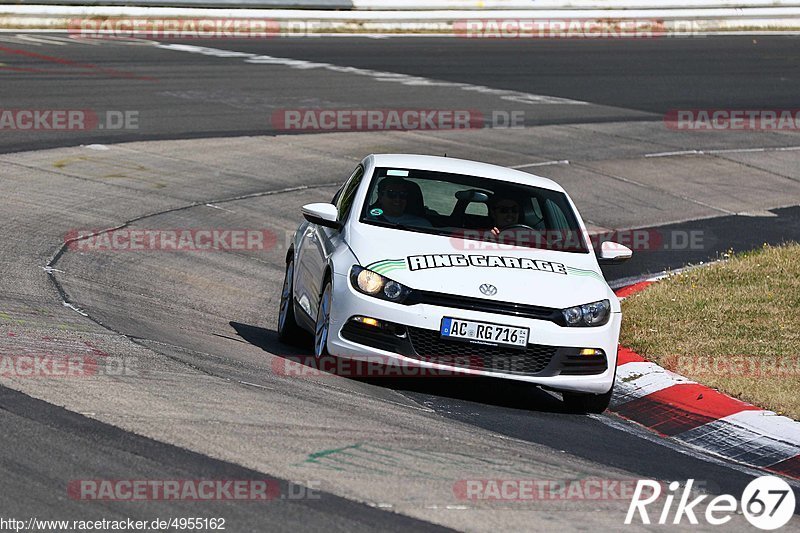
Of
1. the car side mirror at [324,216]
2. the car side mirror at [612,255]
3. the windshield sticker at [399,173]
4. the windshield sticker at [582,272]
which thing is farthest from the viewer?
the windshield sticker at [399,173]

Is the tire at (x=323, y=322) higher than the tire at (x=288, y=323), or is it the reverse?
the tire at (x=323, y=322)

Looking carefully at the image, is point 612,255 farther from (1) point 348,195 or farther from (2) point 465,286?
(1) point 348,195

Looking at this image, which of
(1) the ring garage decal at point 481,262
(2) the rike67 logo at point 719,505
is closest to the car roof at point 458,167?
(1) the ring garage decal at point 481,262

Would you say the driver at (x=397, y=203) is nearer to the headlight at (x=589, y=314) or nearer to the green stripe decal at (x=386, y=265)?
the green stripe decal at (x=386, y=265)

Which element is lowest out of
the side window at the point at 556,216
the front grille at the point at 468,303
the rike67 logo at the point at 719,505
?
the rike67 logo at the point at 719,505

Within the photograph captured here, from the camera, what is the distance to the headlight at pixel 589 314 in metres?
8.41

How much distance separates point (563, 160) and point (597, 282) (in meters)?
10.7

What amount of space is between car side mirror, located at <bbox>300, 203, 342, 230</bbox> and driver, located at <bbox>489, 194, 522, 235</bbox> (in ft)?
3.59

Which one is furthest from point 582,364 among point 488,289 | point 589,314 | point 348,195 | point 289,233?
point 289,233

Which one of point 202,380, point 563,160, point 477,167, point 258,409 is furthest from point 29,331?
point 563,160

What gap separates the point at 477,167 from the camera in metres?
10.1

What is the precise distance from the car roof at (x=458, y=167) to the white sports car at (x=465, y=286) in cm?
6

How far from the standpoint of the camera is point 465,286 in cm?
830

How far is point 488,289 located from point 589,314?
69cm
